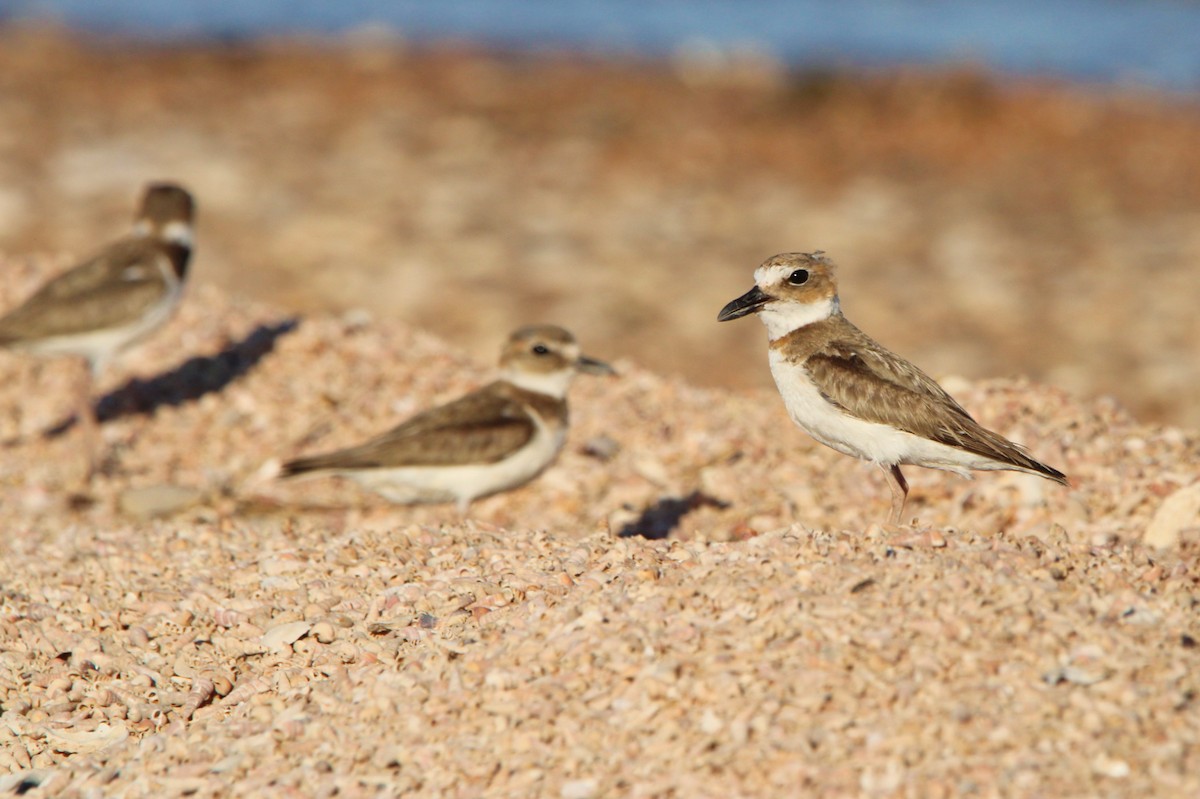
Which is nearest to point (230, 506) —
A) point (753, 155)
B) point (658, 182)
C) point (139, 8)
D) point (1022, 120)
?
point (658, 182)

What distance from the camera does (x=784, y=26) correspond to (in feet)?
94.5

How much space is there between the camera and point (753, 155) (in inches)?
715

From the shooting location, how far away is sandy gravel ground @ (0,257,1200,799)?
12.8 ft

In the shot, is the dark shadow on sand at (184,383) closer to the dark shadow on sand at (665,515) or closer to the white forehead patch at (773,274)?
the dark shadow on sand at (665,515)

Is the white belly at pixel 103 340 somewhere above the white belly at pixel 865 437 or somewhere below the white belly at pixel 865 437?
below

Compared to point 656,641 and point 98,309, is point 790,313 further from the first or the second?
point 98,309

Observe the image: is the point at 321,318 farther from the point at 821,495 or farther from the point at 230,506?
the point at 821,495

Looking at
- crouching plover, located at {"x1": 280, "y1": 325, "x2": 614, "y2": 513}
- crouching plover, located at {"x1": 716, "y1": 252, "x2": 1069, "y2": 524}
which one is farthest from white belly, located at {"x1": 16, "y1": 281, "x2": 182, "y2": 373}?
crouching plover, located at {"x1": 716, "y1": 252, "x2": 1069, "y2": 524}

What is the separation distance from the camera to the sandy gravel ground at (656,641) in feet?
12.8

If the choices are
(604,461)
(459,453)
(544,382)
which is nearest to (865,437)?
(459,453)

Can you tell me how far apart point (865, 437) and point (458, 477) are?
7.88ft

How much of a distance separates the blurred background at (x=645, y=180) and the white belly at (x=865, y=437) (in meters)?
6.33

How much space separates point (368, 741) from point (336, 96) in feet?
54.3

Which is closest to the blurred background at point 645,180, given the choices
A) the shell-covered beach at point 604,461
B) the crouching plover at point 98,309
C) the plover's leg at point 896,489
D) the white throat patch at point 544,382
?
the shell-covered beach at point 604,461
